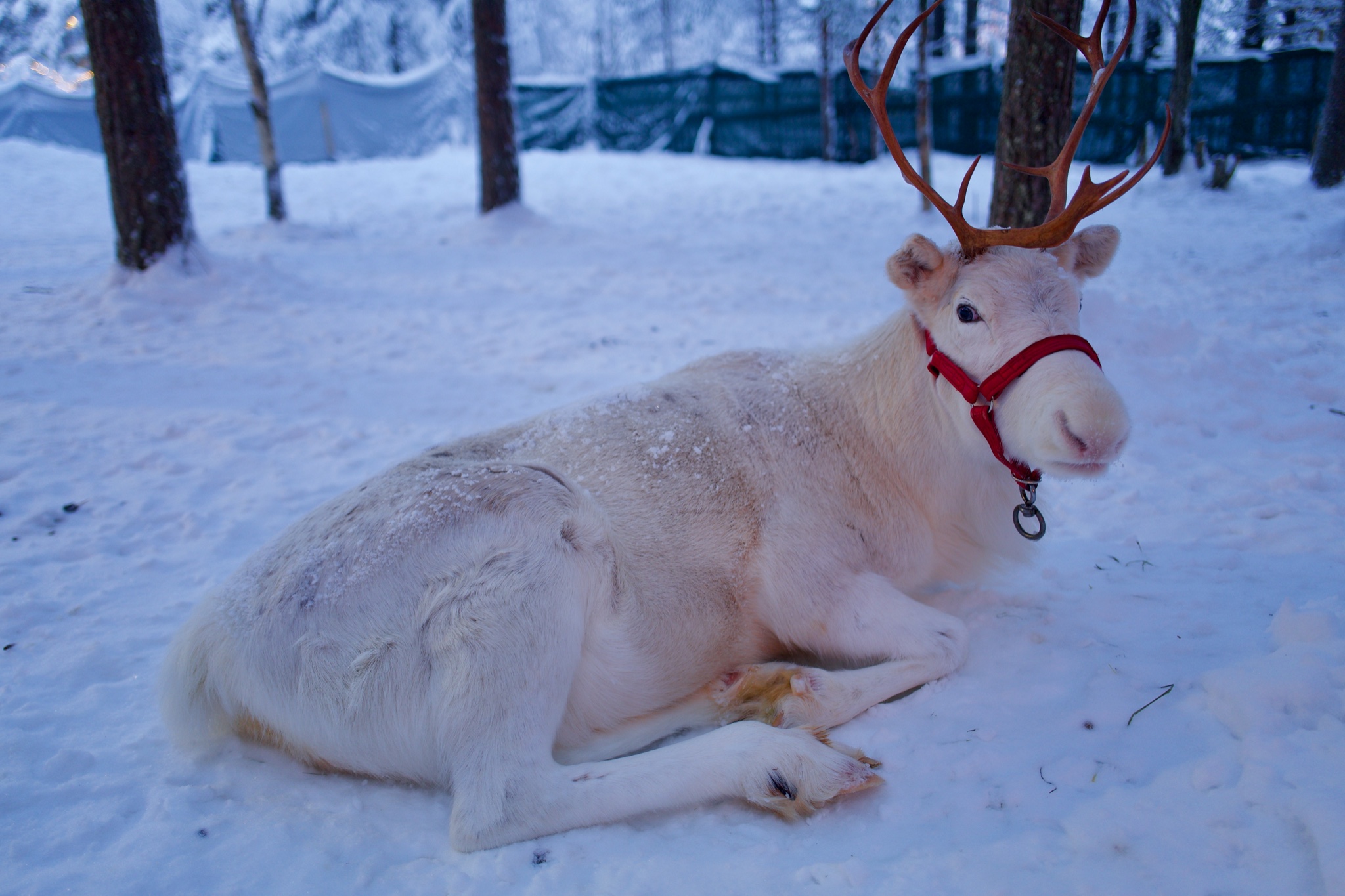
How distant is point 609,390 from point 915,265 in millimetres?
1380

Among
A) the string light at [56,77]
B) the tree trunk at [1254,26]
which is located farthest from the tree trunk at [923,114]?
the string light at [56,77]

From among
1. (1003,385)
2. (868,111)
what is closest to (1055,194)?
(1003,385)

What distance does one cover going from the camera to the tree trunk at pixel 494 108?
34.6 ft

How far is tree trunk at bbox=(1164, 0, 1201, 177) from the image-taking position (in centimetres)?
1219

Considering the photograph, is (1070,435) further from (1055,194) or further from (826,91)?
(826,91)

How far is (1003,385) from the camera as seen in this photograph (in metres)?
2.32

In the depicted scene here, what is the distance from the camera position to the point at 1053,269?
245 cm

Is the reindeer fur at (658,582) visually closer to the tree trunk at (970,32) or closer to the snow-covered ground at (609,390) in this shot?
the snow-covered ground at (609,390)

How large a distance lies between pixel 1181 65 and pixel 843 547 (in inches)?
575

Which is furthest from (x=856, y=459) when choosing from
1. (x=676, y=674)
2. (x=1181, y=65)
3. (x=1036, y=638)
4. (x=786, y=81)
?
(x=786, y=81)

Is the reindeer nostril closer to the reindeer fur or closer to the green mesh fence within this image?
the reindeer fur

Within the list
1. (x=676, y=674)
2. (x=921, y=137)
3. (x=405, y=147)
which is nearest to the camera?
(x=676, y=674)

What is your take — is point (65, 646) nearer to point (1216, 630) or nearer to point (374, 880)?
point (374, 880)

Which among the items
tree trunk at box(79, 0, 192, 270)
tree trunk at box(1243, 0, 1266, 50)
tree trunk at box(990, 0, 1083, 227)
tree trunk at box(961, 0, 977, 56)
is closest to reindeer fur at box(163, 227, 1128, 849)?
tree trunk at box(990, 0, 1083, 227)
